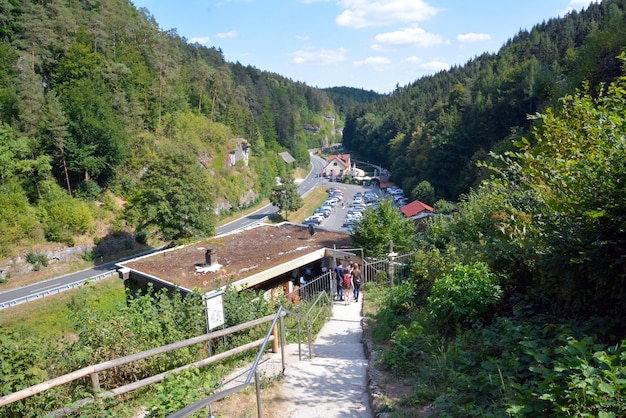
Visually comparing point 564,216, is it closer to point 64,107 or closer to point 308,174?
point 64,107

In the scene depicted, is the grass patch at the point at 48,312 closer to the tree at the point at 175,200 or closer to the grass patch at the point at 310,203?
the tree at the point at 175,200

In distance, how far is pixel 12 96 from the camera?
36.9m

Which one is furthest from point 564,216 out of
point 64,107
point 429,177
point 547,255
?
point 429,177

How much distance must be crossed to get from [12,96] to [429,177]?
53458 mm

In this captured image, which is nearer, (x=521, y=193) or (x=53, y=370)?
(x=53, y=370)

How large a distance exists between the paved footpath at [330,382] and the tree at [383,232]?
8.33 m

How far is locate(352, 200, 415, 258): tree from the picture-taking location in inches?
679

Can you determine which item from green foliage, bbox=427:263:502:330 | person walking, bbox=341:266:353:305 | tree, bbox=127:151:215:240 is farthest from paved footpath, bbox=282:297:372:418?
tree, bbox=127:151:215:240

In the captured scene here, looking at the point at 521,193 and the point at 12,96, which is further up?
the point at 12,96

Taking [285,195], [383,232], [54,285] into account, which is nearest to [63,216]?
[54,285]

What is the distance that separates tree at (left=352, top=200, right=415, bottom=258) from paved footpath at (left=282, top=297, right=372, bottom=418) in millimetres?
8330

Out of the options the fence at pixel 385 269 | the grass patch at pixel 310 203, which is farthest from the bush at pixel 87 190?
the fence at pixel 385 269

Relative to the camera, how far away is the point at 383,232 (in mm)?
17328

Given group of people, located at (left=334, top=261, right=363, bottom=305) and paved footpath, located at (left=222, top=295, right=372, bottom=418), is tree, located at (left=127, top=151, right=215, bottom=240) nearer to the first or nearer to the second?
group of people, located at (left=334, top=261, right=363, bottom=305)
